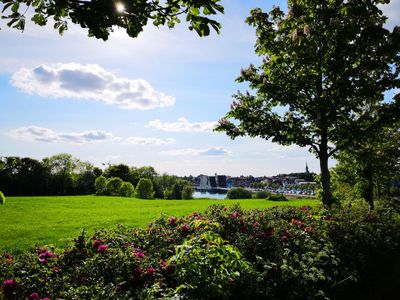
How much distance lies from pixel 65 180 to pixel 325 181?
8369 centimetres

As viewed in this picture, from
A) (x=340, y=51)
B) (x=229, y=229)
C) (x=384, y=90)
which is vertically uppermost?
(x=340, y=51)

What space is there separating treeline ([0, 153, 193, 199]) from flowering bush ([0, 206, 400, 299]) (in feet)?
215

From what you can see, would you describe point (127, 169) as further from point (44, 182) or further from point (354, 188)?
point (354, 188)

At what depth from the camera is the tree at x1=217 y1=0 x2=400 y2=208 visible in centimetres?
1147

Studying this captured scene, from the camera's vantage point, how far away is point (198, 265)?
13.7 feet

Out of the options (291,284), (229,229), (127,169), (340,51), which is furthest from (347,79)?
(127,169)

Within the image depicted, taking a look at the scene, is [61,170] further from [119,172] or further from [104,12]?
[104,12]

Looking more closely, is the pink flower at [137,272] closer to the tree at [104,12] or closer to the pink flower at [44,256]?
the pink flower at [44,256]

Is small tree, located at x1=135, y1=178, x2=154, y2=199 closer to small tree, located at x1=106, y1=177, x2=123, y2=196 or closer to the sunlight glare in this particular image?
small tree, located at x1=106, y1=177, x2=123, y2=196

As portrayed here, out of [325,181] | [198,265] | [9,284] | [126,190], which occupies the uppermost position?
[325,181]

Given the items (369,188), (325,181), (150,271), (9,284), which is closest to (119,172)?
(369,188)

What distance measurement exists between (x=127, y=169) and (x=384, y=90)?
95.8 meters

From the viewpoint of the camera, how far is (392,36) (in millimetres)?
11445

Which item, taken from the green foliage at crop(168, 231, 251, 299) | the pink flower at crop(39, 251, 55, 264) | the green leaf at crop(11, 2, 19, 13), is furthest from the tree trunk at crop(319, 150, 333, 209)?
the green leaf at crop(11, 2, 19, 13)
